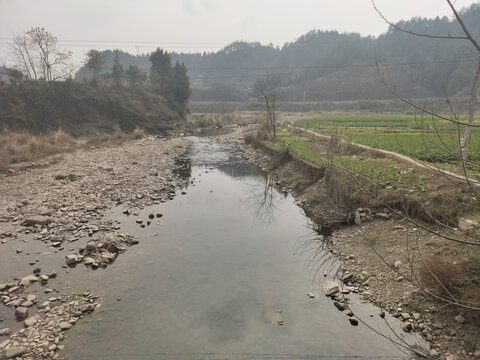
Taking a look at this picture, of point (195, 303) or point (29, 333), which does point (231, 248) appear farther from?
point (29, 333)

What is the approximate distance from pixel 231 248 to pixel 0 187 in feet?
42.7

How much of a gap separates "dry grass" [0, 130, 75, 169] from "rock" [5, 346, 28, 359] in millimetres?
16105

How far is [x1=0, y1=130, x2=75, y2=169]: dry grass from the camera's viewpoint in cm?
1956

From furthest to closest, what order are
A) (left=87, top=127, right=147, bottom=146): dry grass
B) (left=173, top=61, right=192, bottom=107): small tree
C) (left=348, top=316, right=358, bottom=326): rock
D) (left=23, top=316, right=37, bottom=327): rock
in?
(left=173, top=61, right=192, bottom=107): small tree, (left=87, top=127, right=147, bottom=146): dry grass, (left=348, top=316, right=358, bottom=326): rock, (left=23, top=316, right=37, bottom=327): rock

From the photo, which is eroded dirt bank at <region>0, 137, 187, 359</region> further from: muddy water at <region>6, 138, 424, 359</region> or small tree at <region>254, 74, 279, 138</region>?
small tree at <region>254, 74, 279, 138</region>

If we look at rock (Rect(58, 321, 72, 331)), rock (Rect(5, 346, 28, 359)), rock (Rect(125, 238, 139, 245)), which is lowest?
rock (Rect(58, 321, 72, 331))

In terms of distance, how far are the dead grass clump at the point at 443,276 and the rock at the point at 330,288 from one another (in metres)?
2.03

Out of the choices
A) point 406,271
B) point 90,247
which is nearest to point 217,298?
point 90,247

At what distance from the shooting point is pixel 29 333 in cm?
616

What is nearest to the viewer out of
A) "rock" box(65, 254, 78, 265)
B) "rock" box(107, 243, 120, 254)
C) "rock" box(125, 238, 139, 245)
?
"rock" box(65, 254, 78, 265)

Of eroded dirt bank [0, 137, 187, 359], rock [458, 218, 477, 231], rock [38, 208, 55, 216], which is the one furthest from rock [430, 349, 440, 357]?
rock [38, 208, 55, 216]

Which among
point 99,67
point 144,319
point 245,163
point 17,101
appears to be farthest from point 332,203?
point 99,67

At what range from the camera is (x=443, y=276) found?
651 centimetres

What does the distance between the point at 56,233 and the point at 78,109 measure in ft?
110
